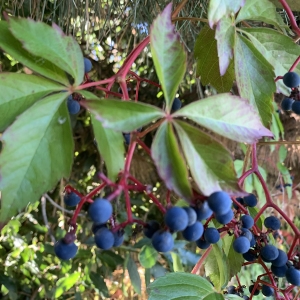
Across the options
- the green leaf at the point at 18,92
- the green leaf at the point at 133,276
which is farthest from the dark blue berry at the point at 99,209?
the green leaf at the point at 133,276

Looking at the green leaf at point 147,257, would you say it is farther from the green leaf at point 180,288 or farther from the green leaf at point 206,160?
the green leaf at point 206,160

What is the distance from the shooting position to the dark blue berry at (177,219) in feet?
1.09

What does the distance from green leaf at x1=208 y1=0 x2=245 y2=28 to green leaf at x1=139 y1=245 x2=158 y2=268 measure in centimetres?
92

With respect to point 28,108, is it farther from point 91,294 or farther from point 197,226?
point 91,294

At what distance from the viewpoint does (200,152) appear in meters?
0.36

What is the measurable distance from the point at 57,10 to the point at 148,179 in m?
0.81

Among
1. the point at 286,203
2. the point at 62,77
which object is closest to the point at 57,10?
the point at 62,77

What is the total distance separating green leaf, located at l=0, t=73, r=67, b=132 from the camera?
0.39 m

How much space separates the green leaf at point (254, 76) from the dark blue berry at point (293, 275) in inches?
8.3

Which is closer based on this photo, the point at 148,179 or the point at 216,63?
the point at 216,63

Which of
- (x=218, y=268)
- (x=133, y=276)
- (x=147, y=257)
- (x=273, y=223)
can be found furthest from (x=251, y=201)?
(x=133, y=276)

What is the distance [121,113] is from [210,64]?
368mm

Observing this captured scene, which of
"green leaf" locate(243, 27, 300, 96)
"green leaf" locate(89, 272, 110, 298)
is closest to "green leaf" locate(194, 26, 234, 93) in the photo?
"green leaf" locate(243, 27, 300, 96)

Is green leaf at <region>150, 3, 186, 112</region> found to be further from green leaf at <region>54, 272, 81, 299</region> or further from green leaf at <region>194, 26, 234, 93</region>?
green leaf at <region>54, 272, 81, 299</region>
